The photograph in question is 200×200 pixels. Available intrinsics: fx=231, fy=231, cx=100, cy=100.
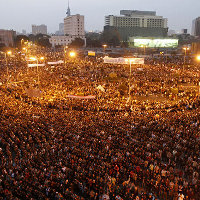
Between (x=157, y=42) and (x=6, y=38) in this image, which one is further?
(x=6, y=38)

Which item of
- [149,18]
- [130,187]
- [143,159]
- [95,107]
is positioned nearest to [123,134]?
[143,159]

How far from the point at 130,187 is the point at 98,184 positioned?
4.47 feet

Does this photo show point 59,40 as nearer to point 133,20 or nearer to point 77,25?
point 77,25

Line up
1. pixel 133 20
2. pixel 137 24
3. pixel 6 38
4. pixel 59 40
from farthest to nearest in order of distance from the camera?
pixel 137 24
pixel 133 20
pixel 59 40
pixel 6 38

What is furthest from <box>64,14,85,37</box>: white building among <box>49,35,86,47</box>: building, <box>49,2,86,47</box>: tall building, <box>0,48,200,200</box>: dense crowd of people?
<box>0,48,200,200</box>: dense crowd of people

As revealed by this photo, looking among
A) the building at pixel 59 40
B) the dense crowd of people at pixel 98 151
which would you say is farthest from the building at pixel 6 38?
the dense crowd of people at pixel 98 151

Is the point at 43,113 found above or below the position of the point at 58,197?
above

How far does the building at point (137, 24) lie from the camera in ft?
497

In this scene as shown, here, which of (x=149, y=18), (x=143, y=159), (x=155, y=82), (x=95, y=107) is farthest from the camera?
(x=149, y=18)

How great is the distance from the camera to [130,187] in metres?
9.78

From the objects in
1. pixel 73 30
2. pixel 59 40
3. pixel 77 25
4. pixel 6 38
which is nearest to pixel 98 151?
pixel 6 38

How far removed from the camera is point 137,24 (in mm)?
167375

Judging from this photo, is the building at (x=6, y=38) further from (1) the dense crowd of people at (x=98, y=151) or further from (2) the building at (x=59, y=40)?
(1) the dense crowd of people at (x=98, y=151)

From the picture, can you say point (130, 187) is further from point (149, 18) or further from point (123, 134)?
point (149, 18)
